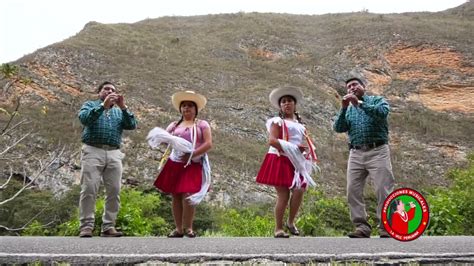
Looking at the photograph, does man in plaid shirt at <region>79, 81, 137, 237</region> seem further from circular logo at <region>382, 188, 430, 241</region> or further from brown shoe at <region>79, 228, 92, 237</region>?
circular logo at <region>382, 188, 430, 241</region>

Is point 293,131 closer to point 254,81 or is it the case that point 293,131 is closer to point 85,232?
point 85,232

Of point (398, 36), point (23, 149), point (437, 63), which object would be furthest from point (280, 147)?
point (398, 36)

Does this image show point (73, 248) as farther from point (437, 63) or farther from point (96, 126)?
point (437, 63)

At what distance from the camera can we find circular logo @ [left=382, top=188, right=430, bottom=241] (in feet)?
14.2

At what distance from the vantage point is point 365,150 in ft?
20.7

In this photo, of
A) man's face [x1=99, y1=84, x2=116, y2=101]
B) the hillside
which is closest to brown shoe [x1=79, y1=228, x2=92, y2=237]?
man's face [x1=99, y1=84, x2=116, y2=101]

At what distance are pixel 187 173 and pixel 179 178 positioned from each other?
0.37ft

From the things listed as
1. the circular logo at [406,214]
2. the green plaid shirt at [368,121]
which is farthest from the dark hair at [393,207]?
the green plaid shirt at [368,121]

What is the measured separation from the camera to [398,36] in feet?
140

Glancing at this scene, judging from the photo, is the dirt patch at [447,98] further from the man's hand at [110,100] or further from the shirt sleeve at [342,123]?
the man's hand at [110,100]

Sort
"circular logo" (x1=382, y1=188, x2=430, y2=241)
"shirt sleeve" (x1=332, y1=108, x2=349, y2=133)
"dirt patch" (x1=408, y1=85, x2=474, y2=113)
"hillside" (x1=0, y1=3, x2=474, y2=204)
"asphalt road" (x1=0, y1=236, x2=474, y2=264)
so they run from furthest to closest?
"dirt patch" (x1=408, y1=85, x2=474, y2=113) → "hillside" (x1=0, y1=3, x2=474, y2=204) → "shirt sleeve" (x1=332, y1=108, x2=349, y2=133) → "circular logo" (x1=382, y1=188, x2=430, y2=241) → "asphalt road" (x1=0, y1=236, x2=474, y2=264)

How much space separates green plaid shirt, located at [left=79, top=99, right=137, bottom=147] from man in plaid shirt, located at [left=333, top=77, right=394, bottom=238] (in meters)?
2.71

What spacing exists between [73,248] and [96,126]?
1.99 m

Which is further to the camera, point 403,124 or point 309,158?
point 403,124
